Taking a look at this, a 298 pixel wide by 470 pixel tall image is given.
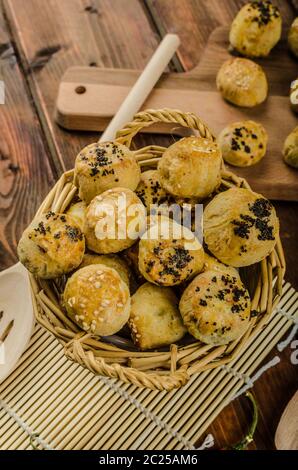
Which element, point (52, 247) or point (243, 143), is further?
point (243, 143)

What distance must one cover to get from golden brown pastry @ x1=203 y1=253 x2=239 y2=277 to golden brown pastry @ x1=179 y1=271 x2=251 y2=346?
2cm

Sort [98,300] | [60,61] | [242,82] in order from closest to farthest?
[98,300], [242,82], [60,61]

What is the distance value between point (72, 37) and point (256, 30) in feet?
1.36

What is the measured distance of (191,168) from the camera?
0.80 m

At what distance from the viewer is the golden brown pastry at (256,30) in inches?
47.3

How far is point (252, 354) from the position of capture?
95cm

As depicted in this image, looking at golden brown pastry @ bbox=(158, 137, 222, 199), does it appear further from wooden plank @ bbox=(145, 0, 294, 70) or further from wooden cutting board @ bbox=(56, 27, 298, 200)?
wooden plank @ bbox=(145, 0, 294, 70)

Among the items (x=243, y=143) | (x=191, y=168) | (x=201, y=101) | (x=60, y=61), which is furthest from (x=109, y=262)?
(x=60, y=61)

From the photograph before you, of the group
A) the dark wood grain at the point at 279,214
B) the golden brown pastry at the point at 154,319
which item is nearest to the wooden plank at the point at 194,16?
the dark wood grain at the point at 279,214

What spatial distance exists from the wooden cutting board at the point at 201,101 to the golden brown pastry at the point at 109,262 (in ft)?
1.28

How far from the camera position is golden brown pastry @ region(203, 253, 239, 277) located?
79cm

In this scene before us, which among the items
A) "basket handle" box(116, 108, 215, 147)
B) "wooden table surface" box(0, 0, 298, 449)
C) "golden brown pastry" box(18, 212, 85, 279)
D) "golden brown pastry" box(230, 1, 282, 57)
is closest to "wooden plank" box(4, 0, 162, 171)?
"wooden table surface" box(0, 0, 298, 449)

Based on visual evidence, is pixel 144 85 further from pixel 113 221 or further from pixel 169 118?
pixel 113 221
